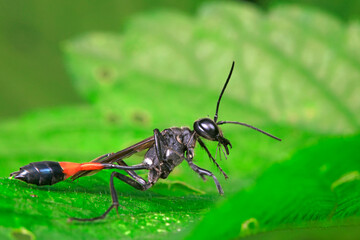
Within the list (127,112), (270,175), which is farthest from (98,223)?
(127,112)

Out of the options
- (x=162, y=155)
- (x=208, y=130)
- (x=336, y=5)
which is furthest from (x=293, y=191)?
(x=336, y=5)

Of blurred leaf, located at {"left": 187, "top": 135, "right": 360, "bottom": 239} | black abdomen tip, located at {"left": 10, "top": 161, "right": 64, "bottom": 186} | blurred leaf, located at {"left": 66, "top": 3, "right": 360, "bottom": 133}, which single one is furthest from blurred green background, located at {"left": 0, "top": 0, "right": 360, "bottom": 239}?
blurred leaf, located at {"left": 187, "top": 135, "right": 360, "bottom": 239}

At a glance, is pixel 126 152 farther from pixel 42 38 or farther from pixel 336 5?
pixel 42 38

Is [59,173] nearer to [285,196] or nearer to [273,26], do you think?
[285,196]

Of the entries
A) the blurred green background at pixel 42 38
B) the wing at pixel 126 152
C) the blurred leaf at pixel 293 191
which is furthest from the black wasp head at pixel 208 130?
the blurred green background at pixel 42 38

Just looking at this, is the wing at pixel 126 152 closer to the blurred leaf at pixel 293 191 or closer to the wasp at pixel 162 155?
the wasp at pixel 162 155

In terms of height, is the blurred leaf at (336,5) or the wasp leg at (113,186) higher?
the blurred leaf at (336,5)

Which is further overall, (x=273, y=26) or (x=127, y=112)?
(x=273, y=26)
